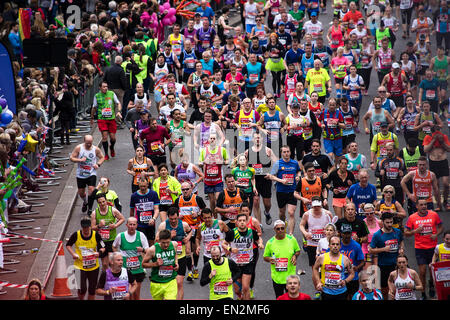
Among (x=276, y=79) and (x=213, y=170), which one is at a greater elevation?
(x=276, y=79)

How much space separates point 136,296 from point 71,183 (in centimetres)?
713

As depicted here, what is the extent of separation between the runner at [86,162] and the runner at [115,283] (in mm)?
5137

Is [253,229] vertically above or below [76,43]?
below

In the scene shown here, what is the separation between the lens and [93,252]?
15961 mm

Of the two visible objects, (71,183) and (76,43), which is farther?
(76,43)

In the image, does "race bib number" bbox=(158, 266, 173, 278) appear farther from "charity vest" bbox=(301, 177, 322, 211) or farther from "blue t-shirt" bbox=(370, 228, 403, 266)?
"charity vest" bbox=(301, 177, 322, 211)

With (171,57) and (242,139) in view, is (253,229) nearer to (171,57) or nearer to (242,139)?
(242,139)

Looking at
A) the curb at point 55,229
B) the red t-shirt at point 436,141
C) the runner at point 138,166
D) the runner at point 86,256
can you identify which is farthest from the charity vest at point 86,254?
the red t-shirt at point 436,141

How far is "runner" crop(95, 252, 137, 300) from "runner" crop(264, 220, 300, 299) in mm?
2170

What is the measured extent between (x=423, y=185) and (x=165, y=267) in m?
5.87

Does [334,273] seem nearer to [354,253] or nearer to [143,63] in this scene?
[354,253]

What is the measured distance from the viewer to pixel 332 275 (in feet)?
49.0

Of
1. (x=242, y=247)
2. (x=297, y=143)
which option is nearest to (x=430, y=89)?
(x=297, y=143)
